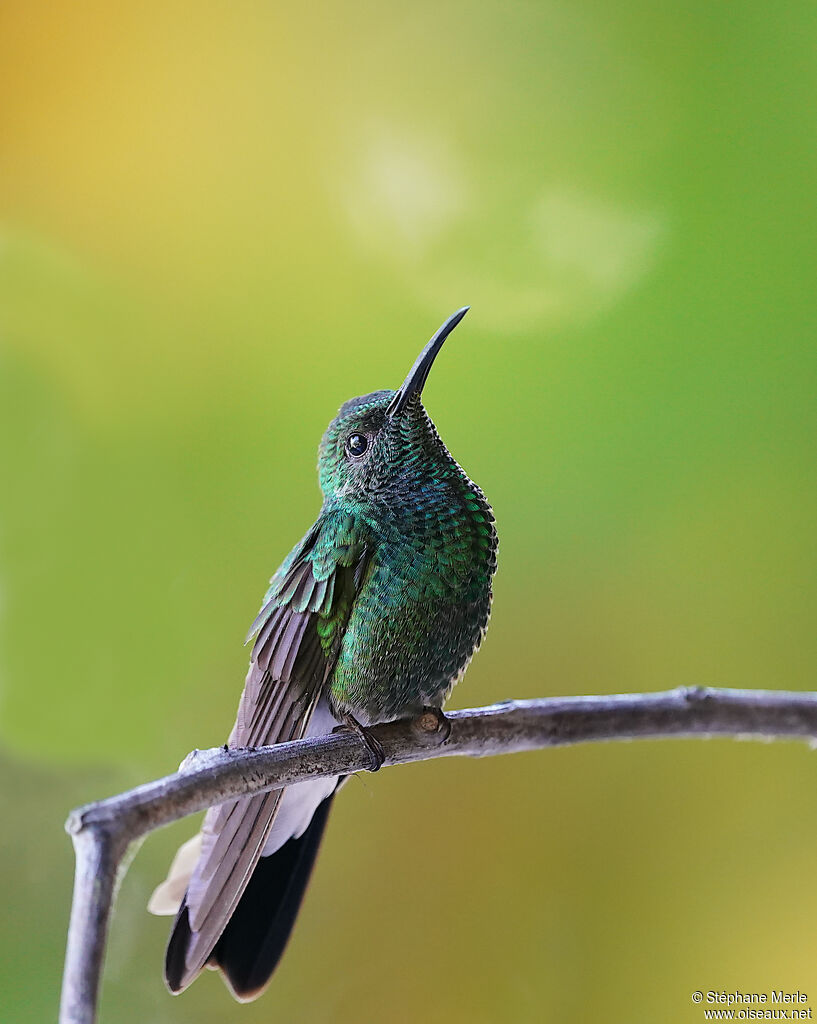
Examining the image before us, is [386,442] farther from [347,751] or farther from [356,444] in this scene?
[347,751]

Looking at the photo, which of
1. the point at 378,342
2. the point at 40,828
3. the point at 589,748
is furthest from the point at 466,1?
the point at 40,828

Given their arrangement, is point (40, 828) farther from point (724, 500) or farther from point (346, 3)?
point (346, 3)

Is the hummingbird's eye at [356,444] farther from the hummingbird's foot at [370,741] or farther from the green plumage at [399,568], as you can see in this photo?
the hummingbird's foot at [370,741]

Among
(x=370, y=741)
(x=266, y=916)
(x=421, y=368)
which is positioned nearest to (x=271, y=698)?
(x=370, y=741)

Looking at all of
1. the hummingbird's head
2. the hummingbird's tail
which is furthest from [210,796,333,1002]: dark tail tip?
the hummingbird's head

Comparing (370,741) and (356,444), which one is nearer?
(370,741)

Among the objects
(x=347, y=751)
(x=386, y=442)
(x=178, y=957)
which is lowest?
(x=178, y=957)

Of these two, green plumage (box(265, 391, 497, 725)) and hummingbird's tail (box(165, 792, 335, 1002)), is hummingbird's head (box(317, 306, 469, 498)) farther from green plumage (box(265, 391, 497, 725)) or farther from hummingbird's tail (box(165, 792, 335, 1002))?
hummingbird's tail (box(165, 792, 335, 1002))
